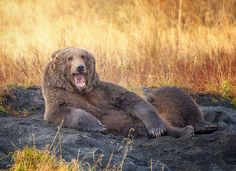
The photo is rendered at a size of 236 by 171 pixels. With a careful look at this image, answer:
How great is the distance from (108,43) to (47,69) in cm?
588

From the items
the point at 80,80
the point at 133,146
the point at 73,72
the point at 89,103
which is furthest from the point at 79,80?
the point at 133,146

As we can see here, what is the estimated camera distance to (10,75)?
36.4 feet

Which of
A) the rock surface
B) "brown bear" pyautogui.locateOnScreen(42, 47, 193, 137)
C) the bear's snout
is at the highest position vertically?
the bear's snout

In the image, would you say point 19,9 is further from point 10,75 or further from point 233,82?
point 233,82

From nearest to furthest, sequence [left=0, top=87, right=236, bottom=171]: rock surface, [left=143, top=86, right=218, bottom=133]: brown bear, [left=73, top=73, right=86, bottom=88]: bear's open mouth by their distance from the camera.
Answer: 1. [left=0, top=87, right=236, bottom=171]: rock surface
2. [left=73, top=73, right=86, bottom=88]: bear's open mouth
3. [left=143, top=86, right=218, bottom=133]: brown bear

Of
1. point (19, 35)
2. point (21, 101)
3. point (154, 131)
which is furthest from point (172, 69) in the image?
point (19, 35)

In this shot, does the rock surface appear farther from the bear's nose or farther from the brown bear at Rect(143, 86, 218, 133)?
the bear's nose

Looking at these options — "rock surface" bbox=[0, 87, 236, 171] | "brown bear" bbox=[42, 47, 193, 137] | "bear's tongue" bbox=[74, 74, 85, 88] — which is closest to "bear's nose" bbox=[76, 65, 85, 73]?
"brown bear" bbox=[42, 47, 193, 137]

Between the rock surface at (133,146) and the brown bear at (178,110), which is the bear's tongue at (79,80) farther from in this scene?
the brown bear at (178,110)

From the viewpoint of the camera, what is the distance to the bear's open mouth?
24.2ft

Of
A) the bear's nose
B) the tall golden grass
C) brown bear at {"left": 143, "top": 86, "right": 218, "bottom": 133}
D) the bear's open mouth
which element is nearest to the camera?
the bear's nose

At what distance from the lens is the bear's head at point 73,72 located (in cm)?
741

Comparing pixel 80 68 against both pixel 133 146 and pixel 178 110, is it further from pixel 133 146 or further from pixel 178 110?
pixel 178 110

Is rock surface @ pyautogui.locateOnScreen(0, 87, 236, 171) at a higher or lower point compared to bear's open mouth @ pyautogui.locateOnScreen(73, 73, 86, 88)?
lower
